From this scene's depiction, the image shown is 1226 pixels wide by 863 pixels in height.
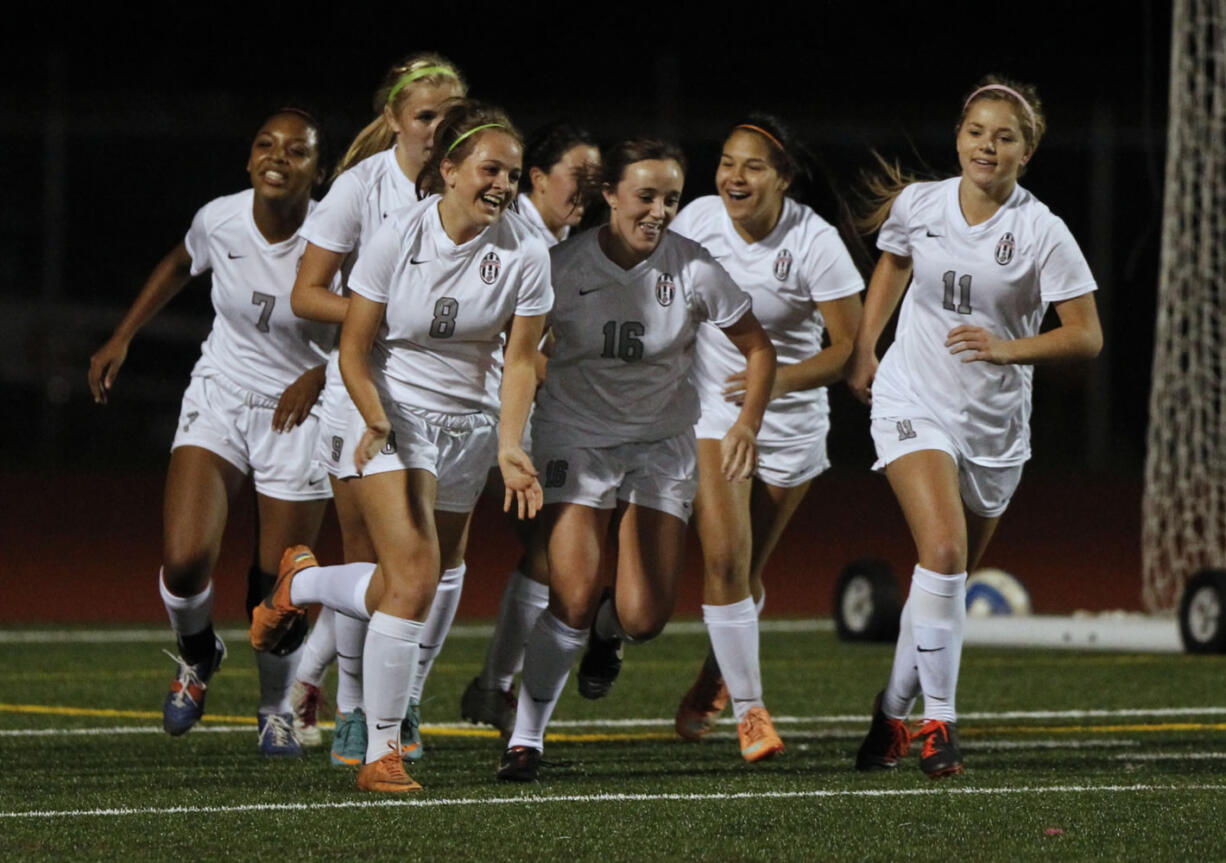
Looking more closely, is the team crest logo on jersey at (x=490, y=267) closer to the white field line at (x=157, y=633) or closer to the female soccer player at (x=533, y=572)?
the female soccer player at (x=533, y=572)

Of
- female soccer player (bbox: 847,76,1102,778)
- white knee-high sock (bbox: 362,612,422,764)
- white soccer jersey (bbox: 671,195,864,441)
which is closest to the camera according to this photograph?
white knee-high sock (bbox: 362,612,422,764)

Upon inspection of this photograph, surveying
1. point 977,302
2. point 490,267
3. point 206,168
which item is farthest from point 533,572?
point 206,168

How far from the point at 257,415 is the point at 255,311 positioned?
300 mm

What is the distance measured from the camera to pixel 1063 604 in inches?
526

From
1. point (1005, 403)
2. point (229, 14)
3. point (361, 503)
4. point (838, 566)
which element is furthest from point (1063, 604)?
point (229, 14)

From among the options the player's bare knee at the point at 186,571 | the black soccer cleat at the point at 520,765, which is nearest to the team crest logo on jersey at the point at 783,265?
the black soccer cleat at the point at 520,765

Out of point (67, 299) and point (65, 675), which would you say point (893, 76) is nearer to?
point (67, 299)

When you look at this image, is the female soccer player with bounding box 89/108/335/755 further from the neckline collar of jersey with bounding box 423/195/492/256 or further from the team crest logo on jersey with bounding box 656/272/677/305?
the team crest logo on jersey with bounding box 656/272/677/305

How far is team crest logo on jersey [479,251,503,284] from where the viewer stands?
5.39 metres

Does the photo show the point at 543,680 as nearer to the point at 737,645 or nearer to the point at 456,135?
the point at 737,645

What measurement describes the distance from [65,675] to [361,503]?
393 cm

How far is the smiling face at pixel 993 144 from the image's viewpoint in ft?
18.9

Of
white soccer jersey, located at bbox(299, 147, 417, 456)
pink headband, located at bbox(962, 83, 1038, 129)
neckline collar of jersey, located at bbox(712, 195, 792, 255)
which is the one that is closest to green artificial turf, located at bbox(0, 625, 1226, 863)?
white soccer jersey, located at bbox(299, 147, 417, 456)

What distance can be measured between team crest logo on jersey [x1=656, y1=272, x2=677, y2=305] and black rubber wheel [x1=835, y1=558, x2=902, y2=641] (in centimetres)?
470
